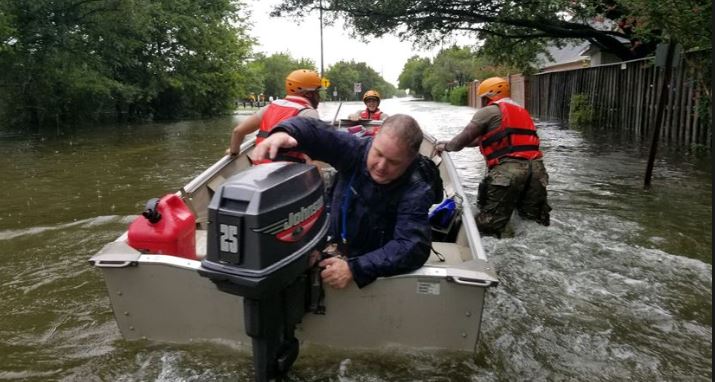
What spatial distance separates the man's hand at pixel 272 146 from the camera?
238 centimetres

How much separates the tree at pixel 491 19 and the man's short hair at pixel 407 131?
1052 cm

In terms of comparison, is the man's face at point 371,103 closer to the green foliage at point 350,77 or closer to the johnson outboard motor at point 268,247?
the johnson outboard motor at point 268,247

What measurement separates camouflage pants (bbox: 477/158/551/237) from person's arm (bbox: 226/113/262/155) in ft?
6.82

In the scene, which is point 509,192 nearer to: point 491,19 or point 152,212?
point 152,212

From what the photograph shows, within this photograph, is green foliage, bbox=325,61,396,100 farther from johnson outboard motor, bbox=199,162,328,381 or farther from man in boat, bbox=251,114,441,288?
johnson outboard motor, bbox=199,162,328,381

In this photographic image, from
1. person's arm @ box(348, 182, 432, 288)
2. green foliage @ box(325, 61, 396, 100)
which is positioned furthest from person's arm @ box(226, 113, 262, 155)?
green foliage @ box(325, 61, 396, 100)

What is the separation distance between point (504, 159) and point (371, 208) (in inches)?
98.9

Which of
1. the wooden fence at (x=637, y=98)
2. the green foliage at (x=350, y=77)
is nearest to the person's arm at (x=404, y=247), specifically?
the wooden fence at (x=637, y=98)

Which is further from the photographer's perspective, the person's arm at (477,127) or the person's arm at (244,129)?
the person's arm at (477,127)

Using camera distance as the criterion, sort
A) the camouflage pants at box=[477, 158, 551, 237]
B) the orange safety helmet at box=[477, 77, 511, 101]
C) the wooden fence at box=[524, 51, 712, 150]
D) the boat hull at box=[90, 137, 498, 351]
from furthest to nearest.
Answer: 1. the wooden fence at box=[524, 51, 712, 150]
2. the orange safety helmet at box=[477, 77, 511, 101]
3. the camouflage pants at box=[477, 158, 551, 237]
4. the boat hull at box=[90, 137, 498, 351]

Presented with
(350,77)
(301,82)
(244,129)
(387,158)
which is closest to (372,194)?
(387,158)

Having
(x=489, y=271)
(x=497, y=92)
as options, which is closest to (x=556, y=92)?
(x=497, y=92)

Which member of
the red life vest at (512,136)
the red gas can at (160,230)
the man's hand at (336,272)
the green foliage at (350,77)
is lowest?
the man's hand at (336,272)

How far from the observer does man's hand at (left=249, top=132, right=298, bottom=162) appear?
238cm
